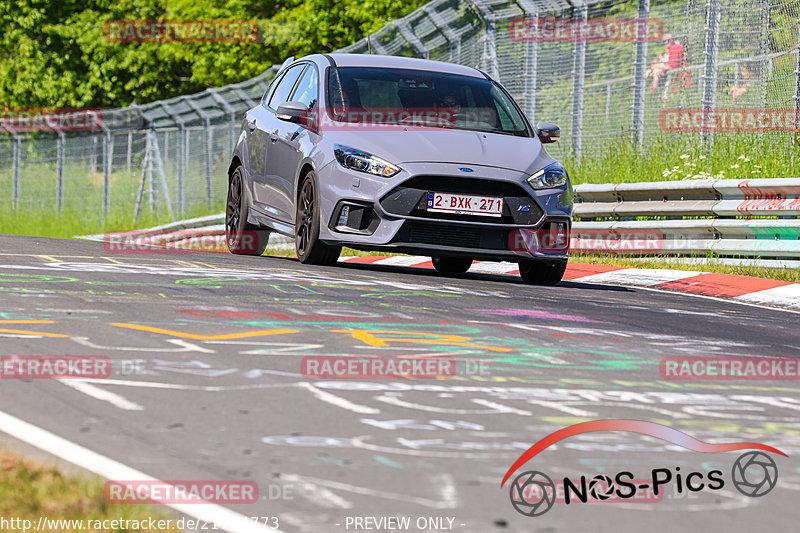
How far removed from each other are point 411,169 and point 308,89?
204 cm

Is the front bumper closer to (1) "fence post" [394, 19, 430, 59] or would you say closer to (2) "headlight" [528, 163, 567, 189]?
(2) "headlight" [528, 163, 567, 189]

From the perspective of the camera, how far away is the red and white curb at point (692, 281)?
11.4m

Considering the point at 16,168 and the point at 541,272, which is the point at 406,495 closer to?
the point at 541,272

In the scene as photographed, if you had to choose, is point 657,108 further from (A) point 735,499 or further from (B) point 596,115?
(A) point 735,499

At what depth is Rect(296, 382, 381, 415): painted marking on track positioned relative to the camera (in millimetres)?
5332

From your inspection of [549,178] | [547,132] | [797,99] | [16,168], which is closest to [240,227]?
[547,132]

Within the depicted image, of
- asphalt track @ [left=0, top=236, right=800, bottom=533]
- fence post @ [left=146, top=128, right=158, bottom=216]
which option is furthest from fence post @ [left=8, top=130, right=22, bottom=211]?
asphalt track @ [left=0, top=236, right=800, bottom=533]

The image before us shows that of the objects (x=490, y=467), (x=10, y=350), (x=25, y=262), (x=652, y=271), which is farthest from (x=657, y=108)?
(x=490, y=467)

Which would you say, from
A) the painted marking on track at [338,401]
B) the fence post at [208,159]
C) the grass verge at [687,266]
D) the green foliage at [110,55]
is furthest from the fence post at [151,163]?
the painted marking on track at [338,401]

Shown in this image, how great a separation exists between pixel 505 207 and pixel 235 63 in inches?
1221

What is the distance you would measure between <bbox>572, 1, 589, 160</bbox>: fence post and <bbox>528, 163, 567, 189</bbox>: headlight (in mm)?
6270

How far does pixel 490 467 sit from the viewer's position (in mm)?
4469

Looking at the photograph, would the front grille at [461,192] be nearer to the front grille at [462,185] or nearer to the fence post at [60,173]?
the front grille at [462,185]

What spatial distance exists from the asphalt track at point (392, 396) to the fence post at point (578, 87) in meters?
7.89
